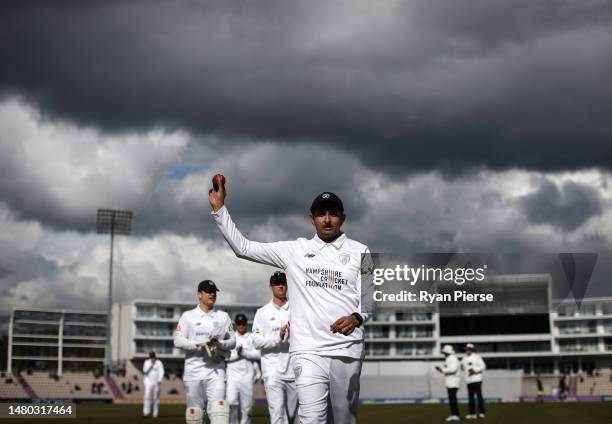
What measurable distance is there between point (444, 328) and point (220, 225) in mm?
122905

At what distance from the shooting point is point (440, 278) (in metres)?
14.7

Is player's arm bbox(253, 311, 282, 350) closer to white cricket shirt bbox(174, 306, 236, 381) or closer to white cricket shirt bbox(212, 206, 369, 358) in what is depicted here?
white cricket shirt bbox(174, 306, 236, 381)

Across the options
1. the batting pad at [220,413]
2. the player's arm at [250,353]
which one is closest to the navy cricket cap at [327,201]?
the batting pad at [220,413]

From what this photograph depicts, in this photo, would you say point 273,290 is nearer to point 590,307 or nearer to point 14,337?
point 590,307

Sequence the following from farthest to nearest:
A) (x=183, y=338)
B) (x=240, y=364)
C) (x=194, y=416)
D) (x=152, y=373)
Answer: (x=152, y=373) → (x=240, y=364) → (x=183, y=338) → (x=194, y=416)

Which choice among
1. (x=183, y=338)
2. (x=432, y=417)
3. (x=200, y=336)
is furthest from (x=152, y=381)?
(x=183, y=338)

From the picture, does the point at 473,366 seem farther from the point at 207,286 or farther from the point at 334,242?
the point at 334,242

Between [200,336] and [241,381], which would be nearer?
[200,336]

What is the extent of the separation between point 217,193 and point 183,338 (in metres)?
5.56

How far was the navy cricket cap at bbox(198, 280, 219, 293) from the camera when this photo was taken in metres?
12.2

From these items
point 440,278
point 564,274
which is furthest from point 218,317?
point 564,274

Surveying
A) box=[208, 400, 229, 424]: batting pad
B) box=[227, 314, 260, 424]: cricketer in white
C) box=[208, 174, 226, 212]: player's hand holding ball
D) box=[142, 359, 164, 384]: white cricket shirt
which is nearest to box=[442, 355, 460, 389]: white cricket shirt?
box=[227, 314, 260, 424]: cricketer in white

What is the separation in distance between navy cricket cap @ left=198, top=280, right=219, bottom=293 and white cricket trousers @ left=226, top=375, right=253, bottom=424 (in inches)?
150

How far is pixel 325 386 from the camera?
7062 mm
